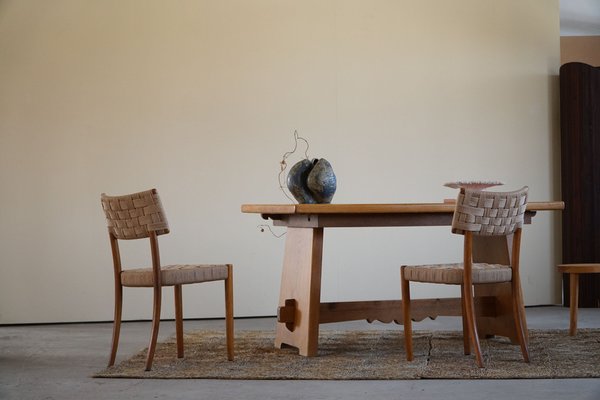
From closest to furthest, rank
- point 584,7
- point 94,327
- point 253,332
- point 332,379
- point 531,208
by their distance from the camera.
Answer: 1. point 332,379
2. point 531,208
3. point 253,332
4. point 94,327
5. point 584,7

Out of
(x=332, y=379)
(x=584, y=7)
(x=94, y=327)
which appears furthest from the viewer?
(x=584, y=7)

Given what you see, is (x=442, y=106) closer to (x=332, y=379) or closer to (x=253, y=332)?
(x=253, y=332)

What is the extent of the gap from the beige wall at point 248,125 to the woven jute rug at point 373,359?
4.34 feet

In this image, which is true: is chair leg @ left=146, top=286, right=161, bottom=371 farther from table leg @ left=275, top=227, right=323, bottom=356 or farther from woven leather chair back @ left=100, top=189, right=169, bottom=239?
table leg @ left=275, top=227, right=323, bottom=356

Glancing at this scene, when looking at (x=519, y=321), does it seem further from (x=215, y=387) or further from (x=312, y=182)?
(x=215, y=387)

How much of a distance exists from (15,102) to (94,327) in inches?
63.5

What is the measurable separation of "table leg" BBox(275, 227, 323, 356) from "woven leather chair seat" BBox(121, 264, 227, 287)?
0.45 meters

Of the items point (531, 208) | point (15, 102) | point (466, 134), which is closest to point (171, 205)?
point (15, 102)

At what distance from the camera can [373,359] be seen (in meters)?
4.18

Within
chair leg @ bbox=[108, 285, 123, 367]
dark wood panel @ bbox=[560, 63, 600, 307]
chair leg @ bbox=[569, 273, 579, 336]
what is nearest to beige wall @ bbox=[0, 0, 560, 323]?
dark wood panel @ bbox=[560, 63, 600, 307]

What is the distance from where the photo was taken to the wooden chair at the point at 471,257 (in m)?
3.95

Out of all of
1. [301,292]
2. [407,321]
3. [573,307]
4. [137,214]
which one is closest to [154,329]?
[137,214]

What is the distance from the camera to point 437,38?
656 centimetres

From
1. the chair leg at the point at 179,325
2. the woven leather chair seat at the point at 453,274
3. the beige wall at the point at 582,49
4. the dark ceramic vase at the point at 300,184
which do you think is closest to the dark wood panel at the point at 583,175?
the woven leather chair seat at the point at 453,274
